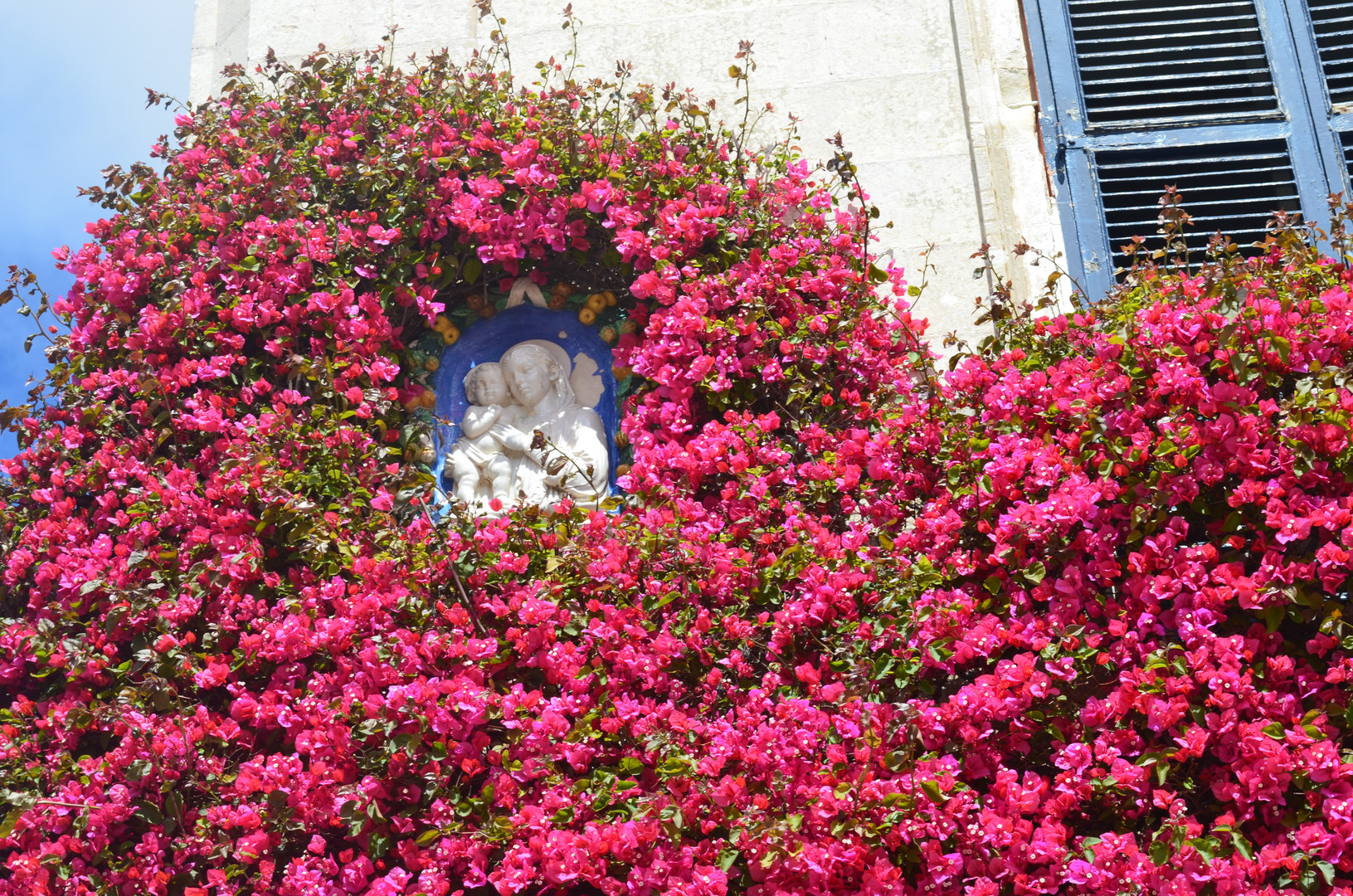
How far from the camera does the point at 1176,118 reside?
4.48 metres

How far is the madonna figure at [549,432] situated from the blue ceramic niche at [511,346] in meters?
0.07

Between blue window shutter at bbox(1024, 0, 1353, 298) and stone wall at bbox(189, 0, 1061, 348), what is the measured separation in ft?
0.41

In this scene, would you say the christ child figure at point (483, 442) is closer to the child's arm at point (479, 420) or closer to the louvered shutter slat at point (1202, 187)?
the child's arm at point (479, 420)

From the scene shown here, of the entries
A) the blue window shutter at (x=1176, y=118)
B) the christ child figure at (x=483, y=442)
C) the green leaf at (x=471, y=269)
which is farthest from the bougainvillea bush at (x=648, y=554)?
the blue window shutter at (x=1176, y=118)

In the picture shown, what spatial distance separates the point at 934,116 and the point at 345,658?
286 centimetres

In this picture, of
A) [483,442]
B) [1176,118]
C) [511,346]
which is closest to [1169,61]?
[1176,118]

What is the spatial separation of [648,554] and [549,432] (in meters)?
0.89

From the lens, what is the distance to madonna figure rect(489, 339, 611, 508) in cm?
416

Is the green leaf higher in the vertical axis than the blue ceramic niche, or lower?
higher

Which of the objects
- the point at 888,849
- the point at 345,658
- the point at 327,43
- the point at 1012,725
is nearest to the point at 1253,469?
the point at 1012,725

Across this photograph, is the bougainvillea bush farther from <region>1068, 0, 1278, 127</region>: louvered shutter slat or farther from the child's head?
<region>1068, 0, 1278, 127</region>: louvered shutter slat

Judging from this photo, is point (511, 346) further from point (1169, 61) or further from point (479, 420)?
point (1169, 61)

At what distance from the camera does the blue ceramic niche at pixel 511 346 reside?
439cm

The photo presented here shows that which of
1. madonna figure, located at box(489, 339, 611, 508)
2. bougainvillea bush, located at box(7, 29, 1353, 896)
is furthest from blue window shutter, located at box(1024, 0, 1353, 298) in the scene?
madonna figure, located at box(489, 339, 611, 508)
